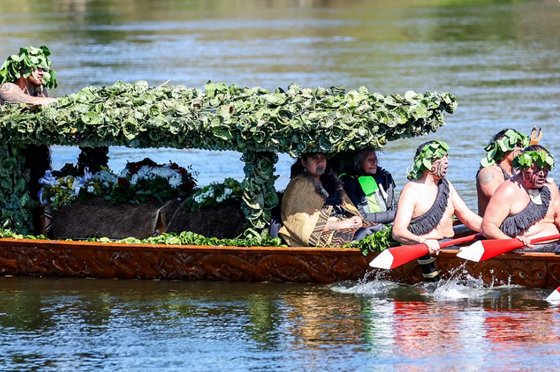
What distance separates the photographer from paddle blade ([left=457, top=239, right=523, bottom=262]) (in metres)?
13.3

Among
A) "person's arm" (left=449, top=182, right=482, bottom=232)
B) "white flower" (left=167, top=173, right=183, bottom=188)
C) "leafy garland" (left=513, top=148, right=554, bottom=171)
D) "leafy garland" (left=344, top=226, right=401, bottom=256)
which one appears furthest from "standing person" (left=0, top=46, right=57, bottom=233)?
"leafy garland" (left=513, top=148, right=554, bottom=171)

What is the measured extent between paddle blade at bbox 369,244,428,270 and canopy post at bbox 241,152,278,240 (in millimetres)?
1541

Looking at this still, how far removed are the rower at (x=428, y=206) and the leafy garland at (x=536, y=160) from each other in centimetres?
73

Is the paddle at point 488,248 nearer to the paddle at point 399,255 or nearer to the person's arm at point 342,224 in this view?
the paddle at point 399,255

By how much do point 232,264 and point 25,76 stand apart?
311 cm

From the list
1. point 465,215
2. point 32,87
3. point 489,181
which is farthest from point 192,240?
point 489,181

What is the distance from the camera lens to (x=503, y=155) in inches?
572

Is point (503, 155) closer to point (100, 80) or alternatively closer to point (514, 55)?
point (100, 80)

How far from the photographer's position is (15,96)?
15.0 m

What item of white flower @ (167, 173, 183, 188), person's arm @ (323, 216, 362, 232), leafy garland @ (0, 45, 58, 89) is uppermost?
leafy garland @ (0, 45, 58, 89)

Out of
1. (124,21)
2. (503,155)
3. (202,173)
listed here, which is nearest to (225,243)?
(503,155)

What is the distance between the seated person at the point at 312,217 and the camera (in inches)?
565

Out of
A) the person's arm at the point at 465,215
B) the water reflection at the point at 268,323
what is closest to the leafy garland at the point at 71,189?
the water reflection at the point at 268,323

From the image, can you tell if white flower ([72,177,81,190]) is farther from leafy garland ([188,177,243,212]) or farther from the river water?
leafy garland ([188,177,243,212])
